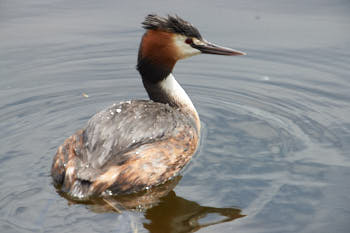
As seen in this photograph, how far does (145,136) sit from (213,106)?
6.60 ft

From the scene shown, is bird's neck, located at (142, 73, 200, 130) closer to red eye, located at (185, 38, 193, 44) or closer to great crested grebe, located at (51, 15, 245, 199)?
great crested grebe, located at (51, 15, 245, 199)

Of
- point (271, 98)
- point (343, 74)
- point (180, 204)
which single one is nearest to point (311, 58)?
point (343, 74)

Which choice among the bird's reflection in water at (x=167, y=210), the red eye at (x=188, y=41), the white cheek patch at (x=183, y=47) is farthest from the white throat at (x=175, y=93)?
the bird's reflection in water at (x=167, y=210)

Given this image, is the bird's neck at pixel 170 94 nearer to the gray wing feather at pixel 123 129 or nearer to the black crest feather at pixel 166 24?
the gray wing feather at pixel 123 129

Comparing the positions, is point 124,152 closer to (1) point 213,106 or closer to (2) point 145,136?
(2) point 145,136

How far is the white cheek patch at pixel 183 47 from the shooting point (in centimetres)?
611

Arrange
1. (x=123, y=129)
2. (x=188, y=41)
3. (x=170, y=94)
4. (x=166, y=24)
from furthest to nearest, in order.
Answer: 1. (x=170, y=94)
2. (x=188, y=41)
3. (x=166, y=24)
4. (x=123, y=129)

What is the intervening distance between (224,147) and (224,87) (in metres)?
1.70

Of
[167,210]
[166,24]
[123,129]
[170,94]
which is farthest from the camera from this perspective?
[170,94]

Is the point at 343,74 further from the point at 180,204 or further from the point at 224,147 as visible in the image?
the point at 180,204

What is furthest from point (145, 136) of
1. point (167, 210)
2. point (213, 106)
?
point (213, 106)

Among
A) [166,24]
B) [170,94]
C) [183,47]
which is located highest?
[166,24]

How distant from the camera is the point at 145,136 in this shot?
5355 millimetres

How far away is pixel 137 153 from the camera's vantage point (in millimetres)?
5195
